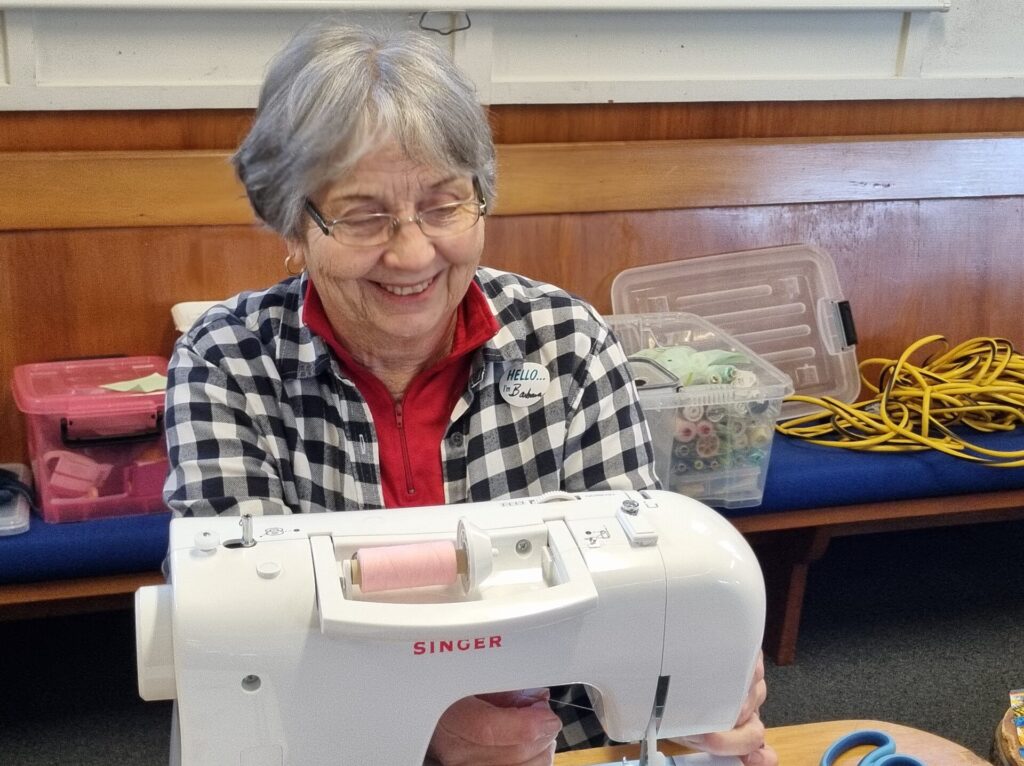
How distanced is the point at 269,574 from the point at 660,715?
14.6 inches

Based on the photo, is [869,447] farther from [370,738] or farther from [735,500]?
[370,738]

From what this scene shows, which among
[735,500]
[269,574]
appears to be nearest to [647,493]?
[269,574]

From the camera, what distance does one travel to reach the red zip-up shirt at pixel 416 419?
52.5 inches

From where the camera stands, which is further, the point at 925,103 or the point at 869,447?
the point at 925,103

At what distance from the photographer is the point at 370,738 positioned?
936 millimetres

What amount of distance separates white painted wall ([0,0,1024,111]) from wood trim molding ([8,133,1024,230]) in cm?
12

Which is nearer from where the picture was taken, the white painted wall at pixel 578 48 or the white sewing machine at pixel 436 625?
the white sewing machine at pixel 436 625

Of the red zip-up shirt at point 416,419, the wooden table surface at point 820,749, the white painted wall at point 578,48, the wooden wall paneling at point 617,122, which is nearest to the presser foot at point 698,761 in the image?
the wooden table surface at point 820,749

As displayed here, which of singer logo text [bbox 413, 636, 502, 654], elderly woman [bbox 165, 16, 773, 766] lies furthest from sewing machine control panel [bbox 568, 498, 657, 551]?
elderly woman [bbox 165, 16, 773, 766]

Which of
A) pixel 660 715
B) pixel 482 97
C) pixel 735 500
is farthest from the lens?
pixel 482 97

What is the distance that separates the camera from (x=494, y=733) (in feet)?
3.33

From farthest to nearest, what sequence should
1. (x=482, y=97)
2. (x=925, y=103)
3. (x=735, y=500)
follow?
1. (x=925, y=103)
2. (x=482, y=97)
3. (x=735, y=500)

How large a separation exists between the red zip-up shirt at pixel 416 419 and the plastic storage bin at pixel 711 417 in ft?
3.04

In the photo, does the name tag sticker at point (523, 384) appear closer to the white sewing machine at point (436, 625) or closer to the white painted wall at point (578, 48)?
the white sewing machine at point (436, 625)
